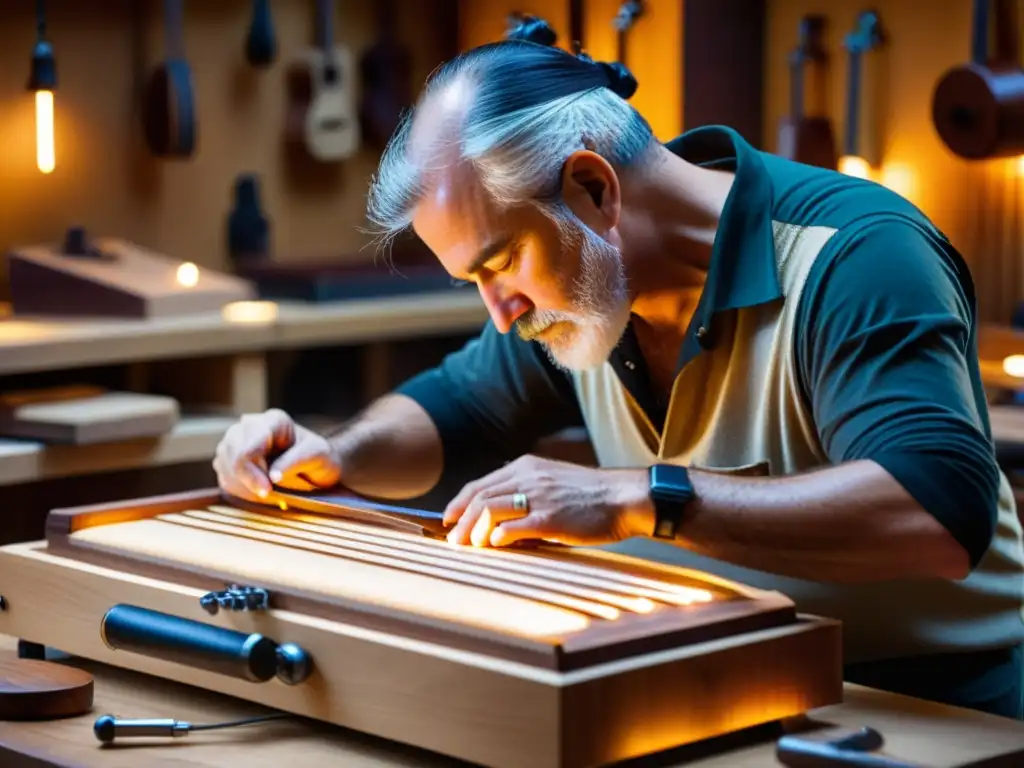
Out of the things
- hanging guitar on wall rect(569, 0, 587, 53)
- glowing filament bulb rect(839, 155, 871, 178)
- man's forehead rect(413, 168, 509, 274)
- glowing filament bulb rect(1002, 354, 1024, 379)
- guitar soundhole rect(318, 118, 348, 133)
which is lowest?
glowing filament bulb rect(1002, 354, 1024, 379)

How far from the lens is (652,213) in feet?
7.18

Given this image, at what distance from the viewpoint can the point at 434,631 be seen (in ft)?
5.11

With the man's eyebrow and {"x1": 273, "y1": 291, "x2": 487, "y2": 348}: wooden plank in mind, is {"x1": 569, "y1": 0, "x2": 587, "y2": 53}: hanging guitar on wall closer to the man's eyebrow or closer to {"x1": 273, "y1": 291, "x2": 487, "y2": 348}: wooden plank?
{"x1": 273, "y1": 291, "x2": 487, "y2": 348}: wooden plank

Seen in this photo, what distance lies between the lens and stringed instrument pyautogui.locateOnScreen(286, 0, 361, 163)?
4.45 metres

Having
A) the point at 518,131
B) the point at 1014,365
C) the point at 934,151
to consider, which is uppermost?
the point at 934,151

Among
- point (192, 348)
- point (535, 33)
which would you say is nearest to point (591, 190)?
point (535, 33)

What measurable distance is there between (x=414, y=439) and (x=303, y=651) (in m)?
0.92

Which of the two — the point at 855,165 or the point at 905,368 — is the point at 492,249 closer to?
the point at 905,368

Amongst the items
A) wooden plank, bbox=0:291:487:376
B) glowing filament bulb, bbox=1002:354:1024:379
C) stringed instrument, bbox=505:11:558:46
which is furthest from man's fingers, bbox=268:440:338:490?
glowing filament bulb, bbox=1002:354:1024:379

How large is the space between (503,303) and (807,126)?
2.24m

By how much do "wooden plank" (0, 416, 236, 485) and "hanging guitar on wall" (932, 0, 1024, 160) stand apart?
165cm

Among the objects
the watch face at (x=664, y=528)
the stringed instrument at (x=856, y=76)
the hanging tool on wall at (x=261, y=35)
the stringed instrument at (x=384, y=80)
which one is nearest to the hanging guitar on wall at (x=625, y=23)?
the stringed instrument at (x=856, y=76)

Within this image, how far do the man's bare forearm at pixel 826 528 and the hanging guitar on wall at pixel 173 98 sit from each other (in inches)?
99.7

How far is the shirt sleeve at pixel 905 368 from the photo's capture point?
1774 mm
